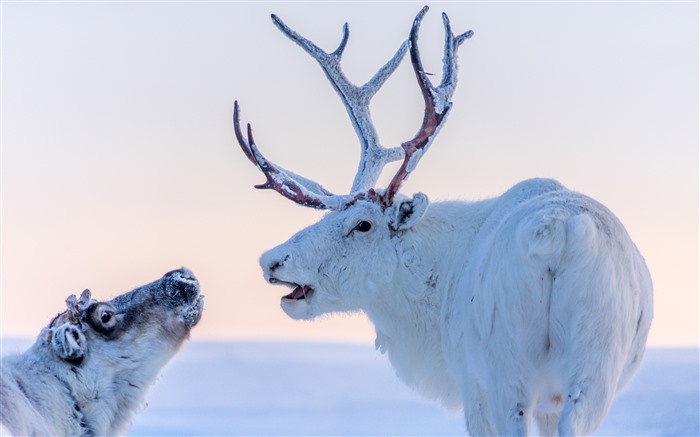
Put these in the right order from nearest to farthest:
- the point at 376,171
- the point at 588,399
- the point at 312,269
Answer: the point at 588,399
the point at 312,269
the point at 376,171

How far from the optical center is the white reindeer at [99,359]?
24.1 feet

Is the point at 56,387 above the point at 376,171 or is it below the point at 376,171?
below

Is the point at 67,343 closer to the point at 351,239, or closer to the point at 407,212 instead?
the point at 351,239

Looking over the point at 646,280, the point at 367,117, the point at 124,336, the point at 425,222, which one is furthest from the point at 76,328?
the point at 646,280

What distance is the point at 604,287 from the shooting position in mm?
6391

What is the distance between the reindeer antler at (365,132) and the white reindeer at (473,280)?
1cm

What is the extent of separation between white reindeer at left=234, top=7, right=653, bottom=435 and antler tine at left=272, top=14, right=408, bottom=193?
0.01 metres

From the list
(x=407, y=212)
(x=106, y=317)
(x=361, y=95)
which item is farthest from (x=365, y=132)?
(x=106, y=317)

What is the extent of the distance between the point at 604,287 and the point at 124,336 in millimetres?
3380

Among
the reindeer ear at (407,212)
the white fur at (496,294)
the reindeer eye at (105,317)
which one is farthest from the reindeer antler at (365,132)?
the reindeer eye at (105,317)

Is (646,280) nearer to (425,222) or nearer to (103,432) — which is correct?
(425,222)

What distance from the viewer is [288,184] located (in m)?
8.81

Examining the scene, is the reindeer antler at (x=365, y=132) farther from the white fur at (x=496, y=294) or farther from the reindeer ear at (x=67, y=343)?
the reindeer ear at (x=67, y=343)

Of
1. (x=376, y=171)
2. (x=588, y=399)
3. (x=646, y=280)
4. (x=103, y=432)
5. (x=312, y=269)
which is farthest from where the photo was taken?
(x=376, y=171)
